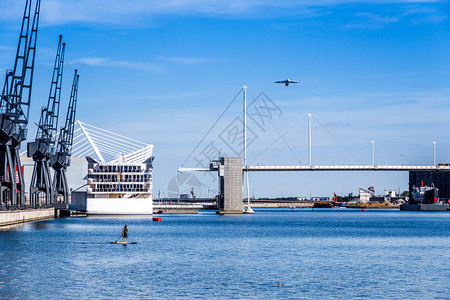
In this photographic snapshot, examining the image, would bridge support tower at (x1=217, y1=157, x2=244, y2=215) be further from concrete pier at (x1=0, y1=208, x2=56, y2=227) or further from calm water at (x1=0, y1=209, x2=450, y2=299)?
calm water at (x1=0, y1=209, x2=450, y2=299)

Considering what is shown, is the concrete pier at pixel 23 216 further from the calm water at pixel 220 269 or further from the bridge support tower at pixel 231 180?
the bridge support tower at pixel 231 180

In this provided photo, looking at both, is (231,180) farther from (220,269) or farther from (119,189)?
(220,269)

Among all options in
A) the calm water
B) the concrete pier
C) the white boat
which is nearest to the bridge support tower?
the white boat

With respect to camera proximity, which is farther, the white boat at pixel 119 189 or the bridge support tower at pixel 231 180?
the bridge support tower at pixel 231 180

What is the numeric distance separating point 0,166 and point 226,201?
85930 mm

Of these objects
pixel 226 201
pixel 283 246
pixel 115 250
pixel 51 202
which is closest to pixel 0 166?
pixel 115 250

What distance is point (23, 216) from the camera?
327ft

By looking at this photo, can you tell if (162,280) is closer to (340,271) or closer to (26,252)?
(340,271)

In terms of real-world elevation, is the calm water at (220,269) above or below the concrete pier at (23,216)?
below

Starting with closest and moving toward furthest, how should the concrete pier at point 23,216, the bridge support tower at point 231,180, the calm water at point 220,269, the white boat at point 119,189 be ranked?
the calm water at point 220,269
the concrete pier at point 23,216
the white boat at point 119,189
the bridge support tower at point 231,180

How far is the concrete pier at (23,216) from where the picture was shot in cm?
8575

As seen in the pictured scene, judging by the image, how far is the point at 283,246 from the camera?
68.6 m

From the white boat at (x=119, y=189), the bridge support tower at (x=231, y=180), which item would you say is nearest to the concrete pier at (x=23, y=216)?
the white boat at (x=119, y=189)

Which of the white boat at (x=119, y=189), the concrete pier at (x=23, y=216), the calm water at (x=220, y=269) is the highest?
the white boat at (x=119, y=189)
